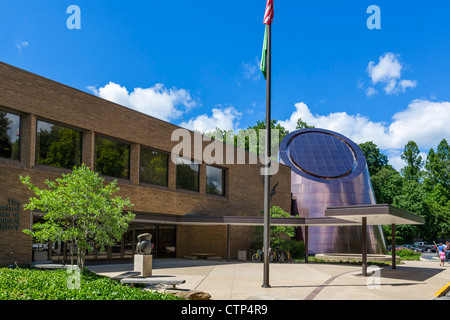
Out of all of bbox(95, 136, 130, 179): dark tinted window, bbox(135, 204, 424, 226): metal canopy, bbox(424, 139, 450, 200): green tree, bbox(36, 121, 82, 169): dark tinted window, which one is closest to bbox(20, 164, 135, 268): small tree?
bbox(36, 121, 82, 169): dark tinted window

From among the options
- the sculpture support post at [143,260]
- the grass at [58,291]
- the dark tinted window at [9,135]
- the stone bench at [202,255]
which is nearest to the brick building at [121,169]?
the dark tinted window at [9,135]

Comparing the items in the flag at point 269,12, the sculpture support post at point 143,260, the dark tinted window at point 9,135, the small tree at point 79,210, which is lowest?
the sculpture support post at point 143,260

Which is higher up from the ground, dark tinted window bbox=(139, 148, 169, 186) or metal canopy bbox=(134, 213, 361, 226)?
dark tinted window bbox=(139, 148, 169, 186)

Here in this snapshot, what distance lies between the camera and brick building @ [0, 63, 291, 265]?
1922 cm

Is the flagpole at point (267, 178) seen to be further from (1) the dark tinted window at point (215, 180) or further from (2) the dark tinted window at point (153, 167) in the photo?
(1) the dark tinted window at point (215, 180)

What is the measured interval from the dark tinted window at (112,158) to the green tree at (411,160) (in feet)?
236

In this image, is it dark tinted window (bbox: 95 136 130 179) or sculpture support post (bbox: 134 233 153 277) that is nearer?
sculpture support post (bbox: 134 233 153 277)

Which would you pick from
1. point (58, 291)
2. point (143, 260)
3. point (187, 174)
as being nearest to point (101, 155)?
point (187, 174)

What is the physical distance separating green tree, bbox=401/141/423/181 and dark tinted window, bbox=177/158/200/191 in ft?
214

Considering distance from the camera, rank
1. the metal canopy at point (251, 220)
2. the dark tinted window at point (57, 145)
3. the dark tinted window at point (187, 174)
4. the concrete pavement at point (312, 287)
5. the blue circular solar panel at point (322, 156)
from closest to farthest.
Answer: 1. the concrete pavement at point (312, 287)
2. the dark tinted window at point (57, 145)
3. the metal canopy at point (251, 220)
4. the dark tinted window at point (187, 174)
5. the blue circular solar panel at point (322, 156)

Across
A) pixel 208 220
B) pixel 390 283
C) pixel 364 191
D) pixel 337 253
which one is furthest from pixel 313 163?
pixel 390 283

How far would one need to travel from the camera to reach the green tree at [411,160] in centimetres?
8506

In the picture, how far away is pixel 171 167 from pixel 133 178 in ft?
11.8

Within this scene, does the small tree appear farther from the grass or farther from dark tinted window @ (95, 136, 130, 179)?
dark tinted window @ (95, 136, 130, 179)
